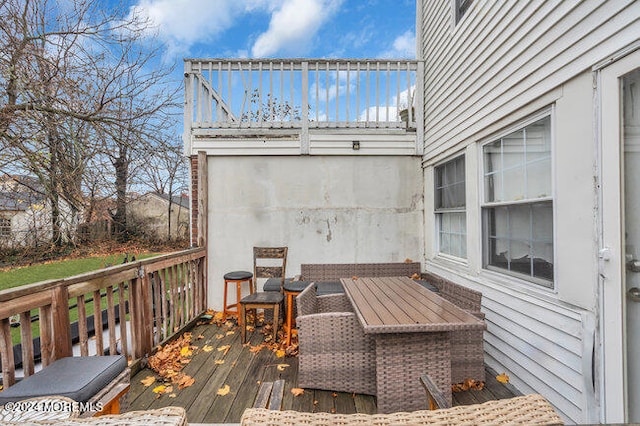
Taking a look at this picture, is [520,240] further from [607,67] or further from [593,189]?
[607,67]

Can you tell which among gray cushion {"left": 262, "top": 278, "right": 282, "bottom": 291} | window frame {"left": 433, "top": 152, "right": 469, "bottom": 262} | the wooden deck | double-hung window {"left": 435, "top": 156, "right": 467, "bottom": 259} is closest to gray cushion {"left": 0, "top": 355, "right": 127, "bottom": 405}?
the wooden deck

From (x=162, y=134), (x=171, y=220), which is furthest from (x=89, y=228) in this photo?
(x=171, y=220)

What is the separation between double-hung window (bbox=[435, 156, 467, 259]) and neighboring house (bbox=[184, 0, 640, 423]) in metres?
0.03

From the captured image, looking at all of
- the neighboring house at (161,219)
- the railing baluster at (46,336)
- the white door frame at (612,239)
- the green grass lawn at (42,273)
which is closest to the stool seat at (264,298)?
the railing baluster at (46,336)

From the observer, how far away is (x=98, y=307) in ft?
8.18

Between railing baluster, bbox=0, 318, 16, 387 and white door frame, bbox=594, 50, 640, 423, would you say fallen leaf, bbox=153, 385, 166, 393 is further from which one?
white door frame, bbox=594, 50, 640, 423

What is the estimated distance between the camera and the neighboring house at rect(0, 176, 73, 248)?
4.09m

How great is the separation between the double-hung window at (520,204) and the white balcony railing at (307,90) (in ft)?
6.86

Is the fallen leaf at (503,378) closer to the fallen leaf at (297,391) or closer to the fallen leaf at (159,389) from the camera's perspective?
the fallen leaf at (297,391)

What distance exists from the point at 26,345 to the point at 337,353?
81.8 inches

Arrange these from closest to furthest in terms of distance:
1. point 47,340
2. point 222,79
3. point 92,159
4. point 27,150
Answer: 1. point 47,340
2. point 27,150
3. point 92,159
4. point 222,79

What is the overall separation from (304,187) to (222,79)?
2063 millimetres

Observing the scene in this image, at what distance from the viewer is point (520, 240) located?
2.63 m

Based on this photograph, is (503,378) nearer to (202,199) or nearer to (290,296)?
(290,296)
